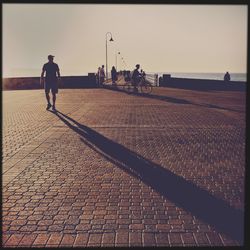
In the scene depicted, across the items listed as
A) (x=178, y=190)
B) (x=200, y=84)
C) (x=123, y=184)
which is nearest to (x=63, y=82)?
(x=200, y=84)

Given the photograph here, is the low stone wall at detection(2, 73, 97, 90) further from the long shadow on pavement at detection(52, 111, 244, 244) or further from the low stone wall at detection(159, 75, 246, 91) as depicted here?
the long shadow on pavement at detection(52, 111, 244, 244)

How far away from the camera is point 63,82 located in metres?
30.1

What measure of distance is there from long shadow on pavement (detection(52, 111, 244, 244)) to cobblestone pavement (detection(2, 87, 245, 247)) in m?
0.01

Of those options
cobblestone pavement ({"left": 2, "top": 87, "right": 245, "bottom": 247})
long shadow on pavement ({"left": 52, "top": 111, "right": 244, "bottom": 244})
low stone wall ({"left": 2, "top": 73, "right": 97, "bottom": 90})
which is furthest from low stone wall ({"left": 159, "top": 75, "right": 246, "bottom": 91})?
long shadow on pavement ({"left": 52, "top": 111, "right": 244, "bottom": 244})

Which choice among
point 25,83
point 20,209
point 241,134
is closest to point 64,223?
point 20,209

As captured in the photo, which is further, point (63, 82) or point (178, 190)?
point (63, 82)

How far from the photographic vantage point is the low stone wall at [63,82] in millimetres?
30141

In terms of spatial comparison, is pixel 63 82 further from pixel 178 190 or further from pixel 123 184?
pixel 178 190

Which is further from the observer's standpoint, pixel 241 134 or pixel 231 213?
pixel 241 134

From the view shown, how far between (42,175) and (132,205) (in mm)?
2029

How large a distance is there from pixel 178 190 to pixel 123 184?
89cm

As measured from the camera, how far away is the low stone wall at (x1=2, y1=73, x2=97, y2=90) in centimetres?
3014

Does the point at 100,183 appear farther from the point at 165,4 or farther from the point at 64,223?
the point at 165,4

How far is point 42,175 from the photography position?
237 inches
